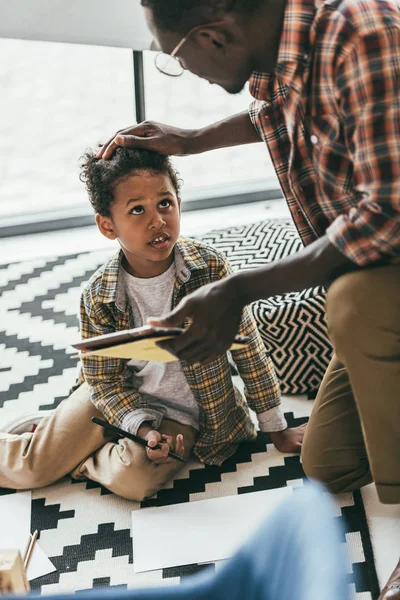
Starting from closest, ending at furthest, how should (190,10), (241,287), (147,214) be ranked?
(190,10), (241,287), (147,214)

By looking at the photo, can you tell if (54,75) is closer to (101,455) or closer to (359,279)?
(101,455)

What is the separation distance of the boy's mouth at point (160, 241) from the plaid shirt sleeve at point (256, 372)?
0.15m

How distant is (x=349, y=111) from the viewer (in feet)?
4.30

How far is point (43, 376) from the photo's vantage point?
2.41 metres

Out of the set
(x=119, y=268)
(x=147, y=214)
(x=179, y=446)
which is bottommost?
(x=179, y=446)

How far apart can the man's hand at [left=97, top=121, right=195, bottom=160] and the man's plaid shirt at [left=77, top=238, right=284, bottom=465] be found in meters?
0.22

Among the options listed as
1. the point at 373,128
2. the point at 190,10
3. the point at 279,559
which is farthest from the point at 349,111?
the point at 279,559

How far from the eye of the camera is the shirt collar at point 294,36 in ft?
4.36

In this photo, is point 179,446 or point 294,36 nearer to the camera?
point 294,36

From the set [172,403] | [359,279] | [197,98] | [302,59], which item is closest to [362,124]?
[302,59]

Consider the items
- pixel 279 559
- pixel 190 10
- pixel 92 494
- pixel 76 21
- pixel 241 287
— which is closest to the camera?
pixel 279 559

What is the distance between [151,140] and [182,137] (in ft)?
0.25

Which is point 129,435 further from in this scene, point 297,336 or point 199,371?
point 297,336

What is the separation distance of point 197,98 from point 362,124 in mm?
2417
